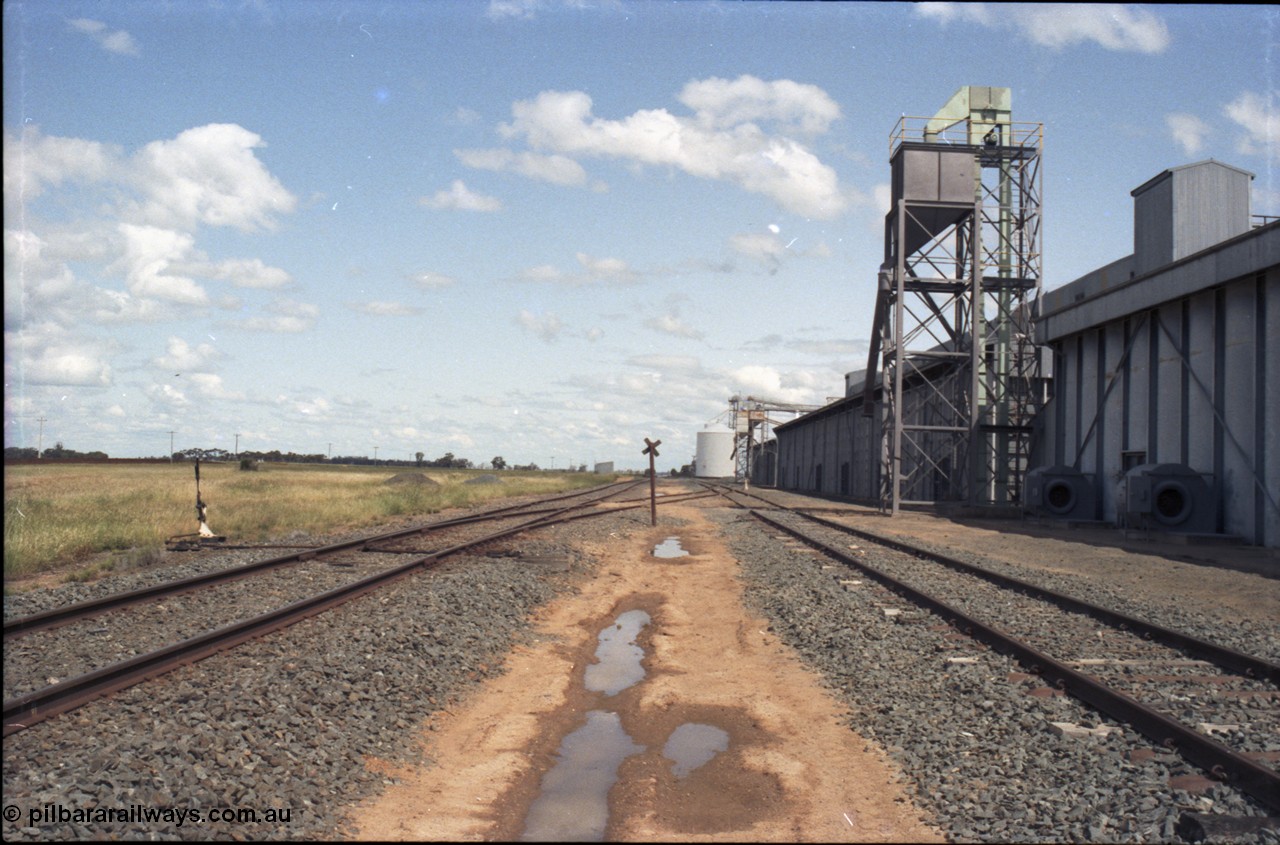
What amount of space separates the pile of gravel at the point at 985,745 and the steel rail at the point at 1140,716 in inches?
4.5

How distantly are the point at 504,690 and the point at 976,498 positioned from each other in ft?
92.9

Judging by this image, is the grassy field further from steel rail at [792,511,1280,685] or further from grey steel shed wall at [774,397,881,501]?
grey steel shed wall at [774,397,881,501]

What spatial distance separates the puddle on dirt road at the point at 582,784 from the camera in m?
5.13

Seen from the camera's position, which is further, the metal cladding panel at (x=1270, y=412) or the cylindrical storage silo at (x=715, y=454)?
the cylindrical storage silo at (x=715, y=454)

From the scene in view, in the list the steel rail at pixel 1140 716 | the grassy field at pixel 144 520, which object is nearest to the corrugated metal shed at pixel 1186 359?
the steel rail at pixel 1140 716

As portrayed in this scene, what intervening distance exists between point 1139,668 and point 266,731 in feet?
23.0

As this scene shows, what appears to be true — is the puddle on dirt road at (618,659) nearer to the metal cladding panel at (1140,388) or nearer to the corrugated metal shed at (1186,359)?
the corrugated metal shed at (1186,359)

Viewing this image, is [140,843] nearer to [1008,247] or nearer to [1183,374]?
[1183,374]

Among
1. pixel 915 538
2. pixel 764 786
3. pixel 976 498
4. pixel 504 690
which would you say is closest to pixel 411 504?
pixel 915 538

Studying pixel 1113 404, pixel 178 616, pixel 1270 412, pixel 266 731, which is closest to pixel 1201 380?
pixel 1270 412

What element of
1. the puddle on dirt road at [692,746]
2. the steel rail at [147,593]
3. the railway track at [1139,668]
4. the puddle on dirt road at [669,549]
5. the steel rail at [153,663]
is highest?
the steel rail at [153,663]

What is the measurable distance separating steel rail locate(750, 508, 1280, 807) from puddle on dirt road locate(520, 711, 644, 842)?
3.37 m

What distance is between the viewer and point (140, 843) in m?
4.23

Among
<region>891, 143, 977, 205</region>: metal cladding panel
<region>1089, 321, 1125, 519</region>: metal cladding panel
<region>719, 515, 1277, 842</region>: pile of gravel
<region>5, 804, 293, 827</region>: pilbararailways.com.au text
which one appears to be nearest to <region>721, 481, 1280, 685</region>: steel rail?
<region>719, 515, 1277, 842</region>: pile of gravel
